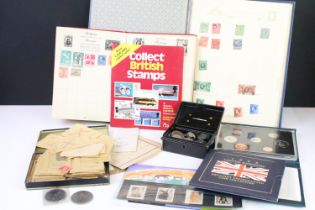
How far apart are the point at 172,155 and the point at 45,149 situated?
14.2 inches

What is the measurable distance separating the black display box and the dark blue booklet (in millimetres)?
45

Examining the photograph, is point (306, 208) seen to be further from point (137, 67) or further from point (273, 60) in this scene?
point (137, 67)

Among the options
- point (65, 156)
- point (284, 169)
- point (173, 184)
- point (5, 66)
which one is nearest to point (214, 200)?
point (173, 184)

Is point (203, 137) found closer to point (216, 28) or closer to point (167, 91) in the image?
point (167, 91)

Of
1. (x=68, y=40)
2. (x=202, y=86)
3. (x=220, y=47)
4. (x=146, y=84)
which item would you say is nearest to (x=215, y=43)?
(x=220, y=47)

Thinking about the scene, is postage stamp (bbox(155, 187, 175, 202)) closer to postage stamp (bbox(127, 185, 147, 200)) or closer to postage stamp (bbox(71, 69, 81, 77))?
postage stamp (bbox(127, 185, 147, 200))

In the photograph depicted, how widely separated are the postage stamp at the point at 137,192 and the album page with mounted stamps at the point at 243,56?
1.42ft

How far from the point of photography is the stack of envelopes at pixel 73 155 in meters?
1.07

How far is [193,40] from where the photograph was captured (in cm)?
134

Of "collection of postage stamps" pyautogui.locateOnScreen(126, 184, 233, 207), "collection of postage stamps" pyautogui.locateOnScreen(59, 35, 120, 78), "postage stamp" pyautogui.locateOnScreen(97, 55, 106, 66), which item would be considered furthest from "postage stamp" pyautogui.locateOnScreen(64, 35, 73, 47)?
"collection of postage stamps" pyautogui.locateOnScreen(126, 184, 233, 207)

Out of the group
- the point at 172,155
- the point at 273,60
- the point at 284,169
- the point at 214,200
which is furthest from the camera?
the point at 273,60

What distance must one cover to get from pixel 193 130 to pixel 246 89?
0.23m

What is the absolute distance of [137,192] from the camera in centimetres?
105

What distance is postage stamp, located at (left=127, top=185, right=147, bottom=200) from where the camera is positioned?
1.03m
